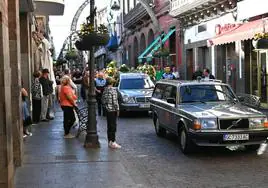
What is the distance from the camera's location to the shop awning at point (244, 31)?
18.6 metres

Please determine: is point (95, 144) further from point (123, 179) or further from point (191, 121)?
point (123, 179)

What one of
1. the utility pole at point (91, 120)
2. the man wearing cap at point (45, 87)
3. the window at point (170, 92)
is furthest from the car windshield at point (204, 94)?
the man wearing cap at point (45, 87)

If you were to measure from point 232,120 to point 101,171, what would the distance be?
2862mm

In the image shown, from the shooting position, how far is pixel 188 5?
93.0 ft

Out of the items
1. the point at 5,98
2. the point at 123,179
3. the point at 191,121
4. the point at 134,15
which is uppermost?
the point at 134,15

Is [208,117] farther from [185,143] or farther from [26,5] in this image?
[26,5]

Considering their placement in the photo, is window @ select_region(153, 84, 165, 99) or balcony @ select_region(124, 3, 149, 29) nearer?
window @ select_region(153, 84, 165, 99)

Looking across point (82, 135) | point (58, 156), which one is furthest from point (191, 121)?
point (82, 135)

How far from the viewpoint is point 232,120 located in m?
10.0

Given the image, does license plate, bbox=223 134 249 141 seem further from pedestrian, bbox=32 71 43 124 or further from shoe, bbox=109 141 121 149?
pedestrian, bbox=32 71 43 124

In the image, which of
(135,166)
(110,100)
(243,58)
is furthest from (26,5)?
(243,58)

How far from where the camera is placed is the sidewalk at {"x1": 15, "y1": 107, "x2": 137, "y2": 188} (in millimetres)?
8078

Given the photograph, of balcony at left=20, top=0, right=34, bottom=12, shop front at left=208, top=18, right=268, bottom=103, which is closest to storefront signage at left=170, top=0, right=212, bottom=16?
shop front at left=208, top=18, right=268, bottom=103

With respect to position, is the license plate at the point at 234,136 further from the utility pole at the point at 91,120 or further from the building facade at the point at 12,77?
the building facade at the point at 12,77
